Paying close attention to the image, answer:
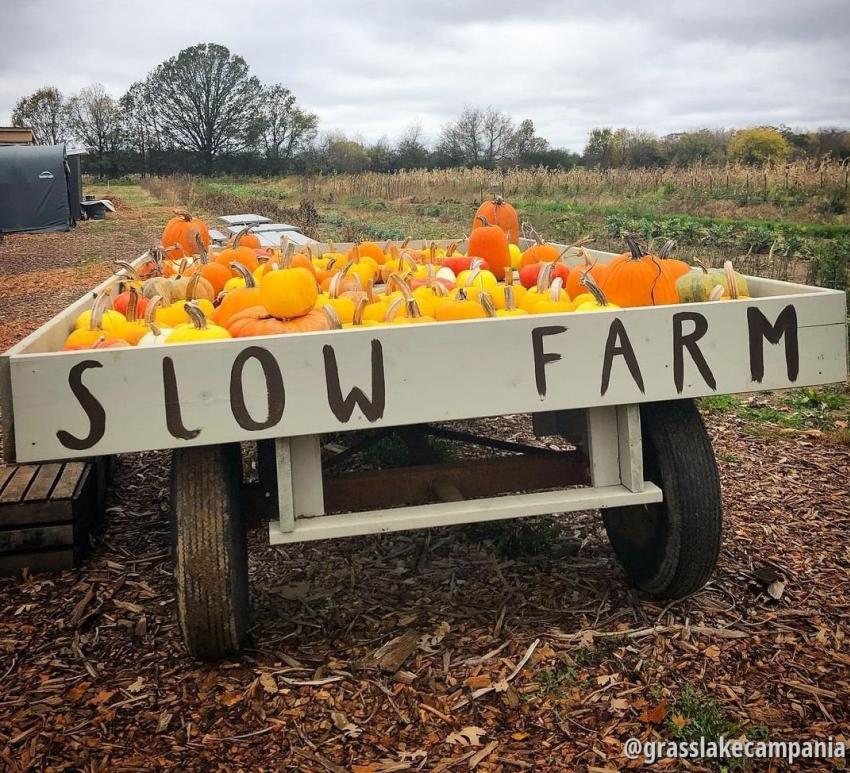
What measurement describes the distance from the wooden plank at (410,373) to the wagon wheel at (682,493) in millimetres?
349

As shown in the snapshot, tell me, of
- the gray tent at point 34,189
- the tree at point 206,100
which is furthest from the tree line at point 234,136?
the gray tent at point 34,189

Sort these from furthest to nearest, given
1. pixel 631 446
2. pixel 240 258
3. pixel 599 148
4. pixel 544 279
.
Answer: pixel 599 148, pixel 240 258, pixel 544 279, pixel 631 446

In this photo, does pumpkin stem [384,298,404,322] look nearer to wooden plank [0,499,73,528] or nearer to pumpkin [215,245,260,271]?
pumpkin [215,245,260,271]

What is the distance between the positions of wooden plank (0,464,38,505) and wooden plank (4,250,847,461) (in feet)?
5.25

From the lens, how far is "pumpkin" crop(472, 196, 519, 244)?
15.4 feet

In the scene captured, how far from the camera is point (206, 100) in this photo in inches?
2778

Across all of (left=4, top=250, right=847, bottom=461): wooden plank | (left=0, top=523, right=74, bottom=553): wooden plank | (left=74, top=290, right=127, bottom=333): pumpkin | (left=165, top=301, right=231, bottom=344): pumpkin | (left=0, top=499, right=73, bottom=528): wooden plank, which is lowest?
(left=0, top=523, right=74, bottom=553): wooden plank

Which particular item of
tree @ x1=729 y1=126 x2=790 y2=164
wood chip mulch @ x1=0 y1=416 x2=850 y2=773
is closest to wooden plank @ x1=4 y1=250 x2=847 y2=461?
wood chip mulch @ x1=0 y1=416 x2=850 y2=773

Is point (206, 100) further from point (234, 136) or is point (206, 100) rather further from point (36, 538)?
point (36, 538)

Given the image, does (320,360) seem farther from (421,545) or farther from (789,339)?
(421,545)

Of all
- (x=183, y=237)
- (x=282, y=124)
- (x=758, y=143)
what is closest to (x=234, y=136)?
(x=282, y=124)

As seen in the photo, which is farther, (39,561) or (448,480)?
(39,561)

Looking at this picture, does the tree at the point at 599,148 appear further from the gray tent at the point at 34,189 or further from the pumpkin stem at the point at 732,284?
the pumpkin stem at the point at 732,284

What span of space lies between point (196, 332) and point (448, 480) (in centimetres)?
104
